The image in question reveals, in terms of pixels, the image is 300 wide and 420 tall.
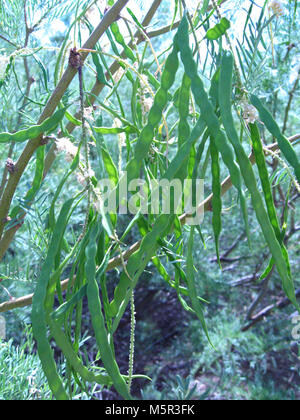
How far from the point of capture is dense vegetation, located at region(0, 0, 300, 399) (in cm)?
21

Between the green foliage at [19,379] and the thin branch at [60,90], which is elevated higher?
the thin branch at [60,90]

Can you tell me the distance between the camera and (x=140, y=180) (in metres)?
0.30

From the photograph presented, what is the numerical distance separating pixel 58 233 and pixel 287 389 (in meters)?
1.00

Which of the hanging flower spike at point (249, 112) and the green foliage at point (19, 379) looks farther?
the green foliage at point (19, 379)

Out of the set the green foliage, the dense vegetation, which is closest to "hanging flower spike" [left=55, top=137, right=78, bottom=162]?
the dense vegetation

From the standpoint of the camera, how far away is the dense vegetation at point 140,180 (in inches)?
8.2

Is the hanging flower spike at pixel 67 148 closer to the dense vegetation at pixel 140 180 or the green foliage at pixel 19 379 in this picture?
the dense vegetation at pixel 140 180

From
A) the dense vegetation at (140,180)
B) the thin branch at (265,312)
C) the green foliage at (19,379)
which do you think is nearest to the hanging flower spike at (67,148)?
the dense vegetation at (140,180)

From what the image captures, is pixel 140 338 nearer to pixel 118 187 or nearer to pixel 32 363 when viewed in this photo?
pixel 32 363

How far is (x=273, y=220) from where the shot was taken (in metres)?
0.24

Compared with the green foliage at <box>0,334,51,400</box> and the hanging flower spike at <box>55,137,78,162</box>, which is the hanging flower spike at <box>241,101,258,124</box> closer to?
the hanging flower spike at <box>55,137,78,162</box>

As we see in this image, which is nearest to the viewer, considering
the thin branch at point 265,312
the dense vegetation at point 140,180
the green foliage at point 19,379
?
the dense vegetation at point 140,180

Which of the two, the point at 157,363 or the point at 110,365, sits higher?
the point at 110,365
